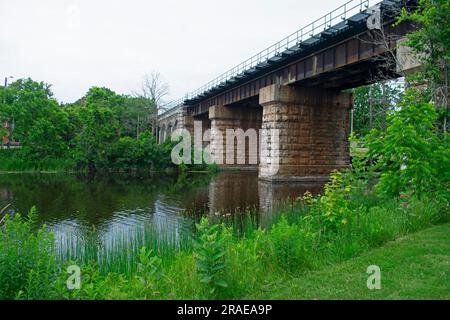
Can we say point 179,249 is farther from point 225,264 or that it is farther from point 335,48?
point 335,48

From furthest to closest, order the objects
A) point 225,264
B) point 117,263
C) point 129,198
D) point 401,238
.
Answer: point 129,198, point 401,238, point 117,263, point 225,264

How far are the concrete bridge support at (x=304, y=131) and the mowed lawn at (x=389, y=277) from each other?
23765mm

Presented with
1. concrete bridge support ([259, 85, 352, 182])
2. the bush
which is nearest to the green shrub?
the bush

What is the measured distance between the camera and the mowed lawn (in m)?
5.50

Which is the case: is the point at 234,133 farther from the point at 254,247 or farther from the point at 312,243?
the point at 254,247

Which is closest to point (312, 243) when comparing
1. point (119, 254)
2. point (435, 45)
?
point (119, 254)

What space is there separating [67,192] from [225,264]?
72.6ft

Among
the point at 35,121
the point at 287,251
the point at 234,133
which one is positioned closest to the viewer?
the point at 287,251

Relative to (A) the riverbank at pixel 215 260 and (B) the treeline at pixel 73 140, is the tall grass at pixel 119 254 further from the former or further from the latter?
(B) the treeline at pixel 73 140

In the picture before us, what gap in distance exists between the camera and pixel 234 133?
49250mm

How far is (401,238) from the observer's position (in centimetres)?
845

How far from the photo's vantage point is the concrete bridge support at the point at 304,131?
31.5 m

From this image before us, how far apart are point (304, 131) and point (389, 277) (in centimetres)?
2712
